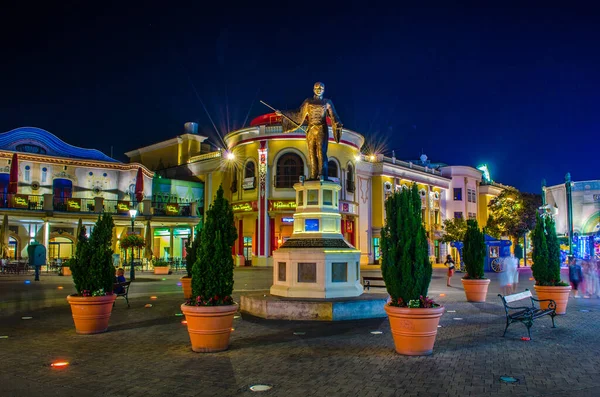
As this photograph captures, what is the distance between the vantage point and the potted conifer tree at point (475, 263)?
15125 millimetres

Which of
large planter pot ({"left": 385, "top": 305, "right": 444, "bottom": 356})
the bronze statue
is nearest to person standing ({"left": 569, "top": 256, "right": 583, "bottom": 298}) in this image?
the bronze statue

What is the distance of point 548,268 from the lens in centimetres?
1252

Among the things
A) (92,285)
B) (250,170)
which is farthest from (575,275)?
(250,170)

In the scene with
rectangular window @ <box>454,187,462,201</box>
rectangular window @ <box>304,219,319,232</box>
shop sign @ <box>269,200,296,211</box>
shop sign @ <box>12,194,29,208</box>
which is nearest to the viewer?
rectangular window @ <box>304,219,319,232</box>

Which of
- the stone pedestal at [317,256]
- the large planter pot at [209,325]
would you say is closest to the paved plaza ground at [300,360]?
the large planter pot at [209,325]

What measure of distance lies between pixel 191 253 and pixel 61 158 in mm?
25141

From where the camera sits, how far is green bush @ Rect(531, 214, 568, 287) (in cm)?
1248

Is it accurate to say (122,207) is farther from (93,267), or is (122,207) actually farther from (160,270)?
(93,267)

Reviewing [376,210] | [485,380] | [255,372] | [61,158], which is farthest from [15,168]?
[485,380]

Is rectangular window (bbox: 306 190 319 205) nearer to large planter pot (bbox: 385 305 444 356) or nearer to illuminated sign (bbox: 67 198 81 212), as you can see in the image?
large planter pot (bbox: 385 305 444 356)

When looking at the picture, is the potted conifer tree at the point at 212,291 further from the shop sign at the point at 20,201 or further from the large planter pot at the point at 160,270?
the shop sign at the point at 20,201

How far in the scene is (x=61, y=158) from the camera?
117 ft

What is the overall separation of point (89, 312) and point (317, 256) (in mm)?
5098

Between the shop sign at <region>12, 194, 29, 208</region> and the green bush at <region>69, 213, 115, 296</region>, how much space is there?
26296mm
